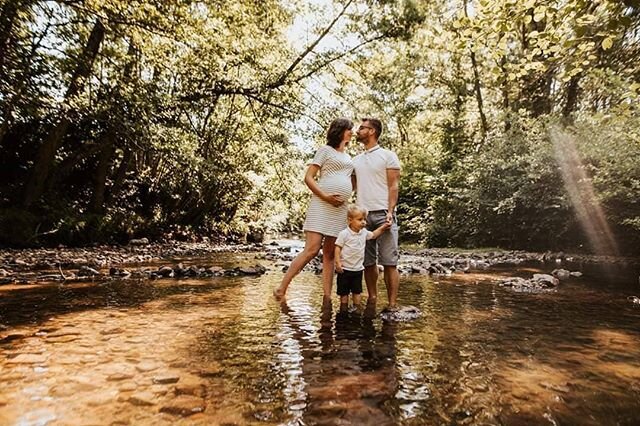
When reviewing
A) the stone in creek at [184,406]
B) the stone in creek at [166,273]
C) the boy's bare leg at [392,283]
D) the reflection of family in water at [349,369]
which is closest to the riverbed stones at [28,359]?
the stone in creek at [184,406]

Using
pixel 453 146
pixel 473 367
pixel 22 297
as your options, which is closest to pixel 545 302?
pixel 473 367

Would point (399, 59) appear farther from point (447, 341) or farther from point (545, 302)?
point (447, 341)

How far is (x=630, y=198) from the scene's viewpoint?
43.5 feet

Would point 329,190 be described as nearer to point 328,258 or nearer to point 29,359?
point 328,258

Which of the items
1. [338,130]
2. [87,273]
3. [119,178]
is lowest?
[87,273]

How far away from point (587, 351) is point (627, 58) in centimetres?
727

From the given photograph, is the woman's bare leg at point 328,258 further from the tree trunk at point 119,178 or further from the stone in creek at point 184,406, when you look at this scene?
the tree trunk at point 119,178

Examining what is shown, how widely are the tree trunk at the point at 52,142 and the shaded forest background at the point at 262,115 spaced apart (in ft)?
0.15

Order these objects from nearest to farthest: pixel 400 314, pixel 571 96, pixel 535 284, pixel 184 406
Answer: pixel 184 406, pixel 400 314, pixel 535 284, pixel 571 96

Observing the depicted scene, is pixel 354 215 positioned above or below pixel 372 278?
above

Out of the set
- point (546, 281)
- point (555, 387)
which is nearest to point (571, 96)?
point (546, 281)

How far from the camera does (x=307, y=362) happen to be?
3186mm

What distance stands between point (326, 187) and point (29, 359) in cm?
343

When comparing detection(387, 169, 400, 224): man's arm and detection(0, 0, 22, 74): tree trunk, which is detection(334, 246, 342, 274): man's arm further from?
detection(0, 0, 22, 74): tree trunk
